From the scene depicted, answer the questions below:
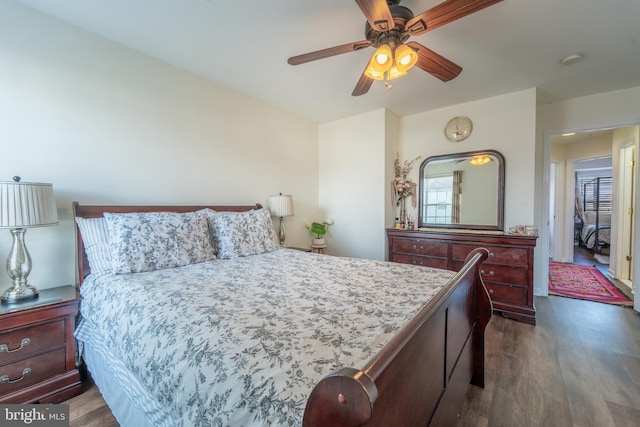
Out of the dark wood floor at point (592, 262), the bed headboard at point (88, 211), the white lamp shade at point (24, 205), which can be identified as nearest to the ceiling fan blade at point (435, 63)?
the bed headboard at point (88, 211)

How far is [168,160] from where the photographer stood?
2.55m

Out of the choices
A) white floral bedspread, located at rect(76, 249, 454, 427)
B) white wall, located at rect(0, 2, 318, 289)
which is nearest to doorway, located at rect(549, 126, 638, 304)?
white floral bedspread, located at rect(76, 249, 454, 427)

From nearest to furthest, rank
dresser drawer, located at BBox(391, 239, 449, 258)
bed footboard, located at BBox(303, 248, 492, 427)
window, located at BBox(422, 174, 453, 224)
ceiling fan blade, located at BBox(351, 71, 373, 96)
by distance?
bed footboard, located at BBox(303, 248, 492, 427) < ceiling fan blade, located at BBox(351, 71, 373, 96) < dresser drawer, located at BBox(391, 239, 449, 258) < window, located at BBox(422, 174, 453, 224)

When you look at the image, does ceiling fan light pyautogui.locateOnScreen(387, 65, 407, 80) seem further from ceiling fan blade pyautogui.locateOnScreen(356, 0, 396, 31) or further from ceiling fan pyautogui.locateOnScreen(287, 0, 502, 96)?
ceiling fan blade pyautogui.locateOnScreen(356, 0, 396, 31)

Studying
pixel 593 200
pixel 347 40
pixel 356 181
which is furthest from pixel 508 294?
pixel 593 200

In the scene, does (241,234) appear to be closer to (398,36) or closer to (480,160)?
(398,36)

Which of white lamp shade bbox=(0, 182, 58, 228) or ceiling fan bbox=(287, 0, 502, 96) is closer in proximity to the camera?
ceiling fan bbox=(287, 0, 502, 96)

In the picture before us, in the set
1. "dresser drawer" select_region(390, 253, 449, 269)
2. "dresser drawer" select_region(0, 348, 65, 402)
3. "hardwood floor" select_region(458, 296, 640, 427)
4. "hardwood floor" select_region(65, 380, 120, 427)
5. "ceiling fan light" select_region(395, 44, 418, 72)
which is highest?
"ceiling fan light" select_region(395, 44, 418, 72)

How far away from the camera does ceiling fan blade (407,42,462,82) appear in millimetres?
1760

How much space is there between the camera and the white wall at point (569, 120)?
307 centimetres

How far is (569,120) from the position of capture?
3.42 m

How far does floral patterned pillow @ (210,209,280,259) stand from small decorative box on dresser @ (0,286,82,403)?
104cm

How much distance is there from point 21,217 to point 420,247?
11.7 ft

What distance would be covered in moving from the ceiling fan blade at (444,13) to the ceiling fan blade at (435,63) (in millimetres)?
148
